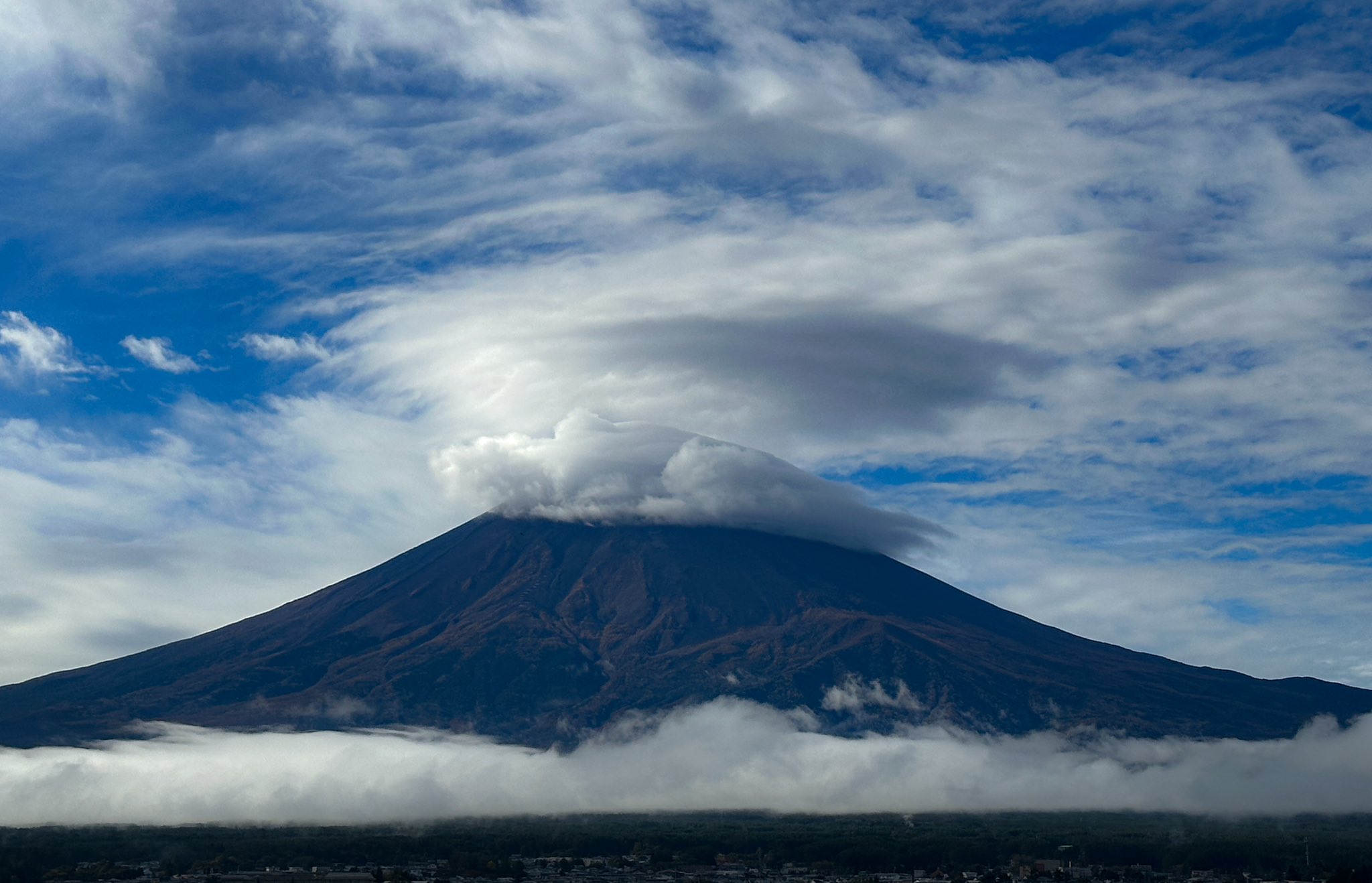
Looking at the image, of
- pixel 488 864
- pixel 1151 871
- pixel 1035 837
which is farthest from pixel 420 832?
pixel 1151 871

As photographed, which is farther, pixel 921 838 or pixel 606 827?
pixel 606 827

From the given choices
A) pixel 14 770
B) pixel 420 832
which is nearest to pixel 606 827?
pixel 420 832

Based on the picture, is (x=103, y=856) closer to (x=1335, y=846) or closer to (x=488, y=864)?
(x=488, y=864)

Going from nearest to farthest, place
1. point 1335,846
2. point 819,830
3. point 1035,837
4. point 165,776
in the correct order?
point 1335,846 < point 1035,837 < point 819,830 < point 165,776

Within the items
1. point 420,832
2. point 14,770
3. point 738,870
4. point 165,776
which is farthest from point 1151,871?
point 14,770

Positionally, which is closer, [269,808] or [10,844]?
[10,844]

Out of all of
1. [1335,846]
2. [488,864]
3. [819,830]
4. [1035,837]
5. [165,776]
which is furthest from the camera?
[165,776]

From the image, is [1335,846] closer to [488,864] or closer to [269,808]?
[488,864]

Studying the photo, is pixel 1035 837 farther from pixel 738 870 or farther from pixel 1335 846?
pixel 738 870
